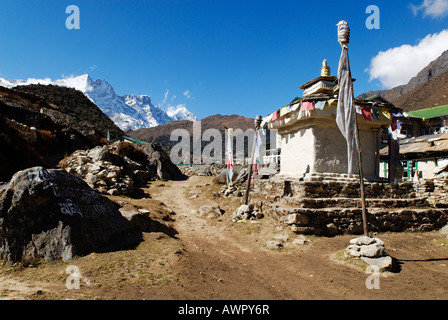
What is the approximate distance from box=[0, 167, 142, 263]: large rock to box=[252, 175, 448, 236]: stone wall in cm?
512

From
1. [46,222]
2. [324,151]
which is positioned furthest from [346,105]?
[46,222]

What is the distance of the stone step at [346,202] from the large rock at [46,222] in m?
5.38

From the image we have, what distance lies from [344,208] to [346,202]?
18.8 inches

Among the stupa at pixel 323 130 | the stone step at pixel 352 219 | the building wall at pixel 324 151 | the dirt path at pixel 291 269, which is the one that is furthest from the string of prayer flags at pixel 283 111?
the dirt path at pixel 291 269

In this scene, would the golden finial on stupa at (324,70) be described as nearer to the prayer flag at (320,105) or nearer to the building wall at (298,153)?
the prayer flag at (320,105)

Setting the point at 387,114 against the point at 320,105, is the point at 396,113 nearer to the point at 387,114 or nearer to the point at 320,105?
the point at 387,114

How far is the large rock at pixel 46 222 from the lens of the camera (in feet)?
16.1

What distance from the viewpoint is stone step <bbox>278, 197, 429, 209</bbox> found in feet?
27.5

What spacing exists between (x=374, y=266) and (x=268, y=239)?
306 cm

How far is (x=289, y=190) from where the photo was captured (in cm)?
948

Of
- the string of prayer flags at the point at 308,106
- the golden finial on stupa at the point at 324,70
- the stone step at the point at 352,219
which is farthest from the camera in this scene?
the golden finial on stupa at the point at 324,70

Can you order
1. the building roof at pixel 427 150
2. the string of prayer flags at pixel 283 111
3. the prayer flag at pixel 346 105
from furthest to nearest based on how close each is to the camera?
1. the building roof at pixel 427 150
2. the string of prayer flags at pixel 283 111
3. the prayer flag at pixel 346 105
